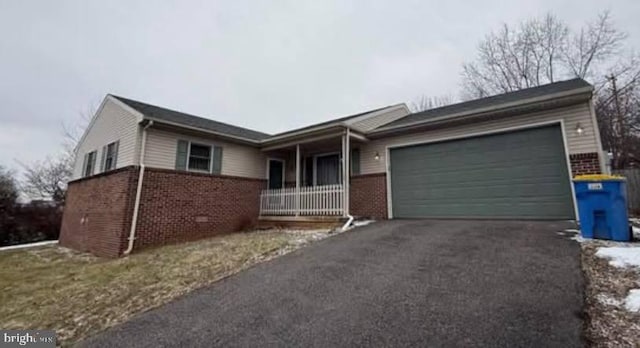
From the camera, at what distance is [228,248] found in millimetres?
6969

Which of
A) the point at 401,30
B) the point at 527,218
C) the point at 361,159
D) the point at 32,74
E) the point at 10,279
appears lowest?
the point at 10,279

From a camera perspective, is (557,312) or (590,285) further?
(590,285)

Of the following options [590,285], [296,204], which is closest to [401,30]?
[296,204]

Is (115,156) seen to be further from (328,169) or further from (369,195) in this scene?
(369,195)

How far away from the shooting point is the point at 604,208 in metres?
5.19

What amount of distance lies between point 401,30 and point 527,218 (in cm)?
874

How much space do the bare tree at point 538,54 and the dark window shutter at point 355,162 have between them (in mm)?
13321

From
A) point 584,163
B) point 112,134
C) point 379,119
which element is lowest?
point 584,163

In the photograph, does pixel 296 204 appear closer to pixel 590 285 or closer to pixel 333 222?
pixel 333 222

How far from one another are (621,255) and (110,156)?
12906mm

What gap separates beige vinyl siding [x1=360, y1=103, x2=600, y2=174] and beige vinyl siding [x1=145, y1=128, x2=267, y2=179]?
13.3 feet

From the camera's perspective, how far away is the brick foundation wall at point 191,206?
342 inches

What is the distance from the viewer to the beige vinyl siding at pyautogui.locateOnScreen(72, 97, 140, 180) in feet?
29.8

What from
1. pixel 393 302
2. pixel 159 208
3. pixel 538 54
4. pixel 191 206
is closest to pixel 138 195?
pixel 159 208
